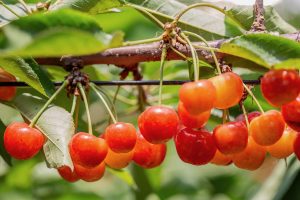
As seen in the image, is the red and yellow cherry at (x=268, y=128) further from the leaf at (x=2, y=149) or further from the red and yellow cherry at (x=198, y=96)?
the leaf at (x=2, y=149)

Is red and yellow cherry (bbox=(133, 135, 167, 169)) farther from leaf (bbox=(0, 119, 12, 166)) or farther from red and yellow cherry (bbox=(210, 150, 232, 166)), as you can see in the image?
leaf (bbox=(0, 119, 12, 166))

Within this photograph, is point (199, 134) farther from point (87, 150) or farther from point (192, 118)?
point (87, 150)

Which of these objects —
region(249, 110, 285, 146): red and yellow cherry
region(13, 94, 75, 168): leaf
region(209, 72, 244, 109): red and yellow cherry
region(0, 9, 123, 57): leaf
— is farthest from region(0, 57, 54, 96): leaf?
region(249, 110, 285, 146): red and yellow cherry

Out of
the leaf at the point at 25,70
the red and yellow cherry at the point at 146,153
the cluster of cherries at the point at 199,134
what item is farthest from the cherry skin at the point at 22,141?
the red and yellow cherry at the point at 146,153

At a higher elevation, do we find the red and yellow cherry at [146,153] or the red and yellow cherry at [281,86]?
the red and yellow cherry at [281,86]

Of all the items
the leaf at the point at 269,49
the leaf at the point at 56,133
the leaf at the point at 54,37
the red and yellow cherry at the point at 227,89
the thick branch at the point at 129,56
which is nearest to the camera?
the leaf at the point at 54,37

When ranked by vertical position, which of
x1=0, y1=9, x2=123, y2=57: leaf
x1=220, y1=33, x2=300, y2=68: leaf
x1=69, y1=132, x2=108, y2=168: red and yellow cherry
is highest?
x1=0, y1=9, x2=123, y2=57: leaf
